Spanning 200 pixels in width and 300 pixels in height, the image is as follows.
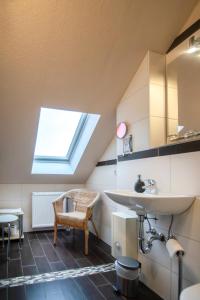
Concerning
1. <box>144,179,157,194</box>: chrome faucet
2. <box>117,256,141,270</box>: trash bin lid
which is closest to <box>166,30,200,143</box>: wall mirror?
<box>144,179,157,194</box>: chrome faucet

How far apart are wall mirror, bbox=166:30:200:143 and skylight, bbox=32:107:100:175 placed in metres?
1.30

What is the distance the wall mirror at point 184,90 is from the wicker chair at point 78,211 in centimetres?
161

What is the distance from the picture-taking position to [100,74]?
242 centimetres

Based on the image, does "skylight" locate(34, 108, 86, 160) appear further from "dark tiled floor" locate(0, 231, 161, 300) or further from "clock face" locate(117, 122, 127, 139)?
"dark tiled floor" locate(0, 231, 161, 300)

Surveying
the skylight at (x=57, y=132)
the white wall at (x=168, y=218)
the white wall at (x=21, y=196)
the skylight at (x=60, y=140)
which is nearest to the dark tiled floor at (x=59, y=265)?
the white wall at (x=168, y=218)

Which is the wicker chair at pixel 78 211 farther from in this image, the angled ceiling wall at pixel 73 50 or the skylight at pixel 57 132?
the angled ceiling wall at pixel 73 50

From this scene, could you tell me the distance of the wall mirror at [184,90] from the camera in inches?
76.2

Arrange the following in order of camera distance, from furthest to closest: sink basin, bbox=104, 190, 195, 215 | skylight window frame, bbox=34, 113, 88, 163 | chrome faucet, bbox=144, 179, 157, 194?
skylight window frame, bbox=34, 113, 88, 163, chrome faucet, bbox=144, 179, 157, 194, sink basin, bbox=104, 190, 195, 215

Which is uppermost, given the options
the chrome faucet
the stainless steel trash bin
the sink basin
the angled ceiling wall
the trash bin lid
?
the angled ceiling wall

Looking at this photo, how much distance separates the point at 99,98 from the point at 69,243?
2.08 m

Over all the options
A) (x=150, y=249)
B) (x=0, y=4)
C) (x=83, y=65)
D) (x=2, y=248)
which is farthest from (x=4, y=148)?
(x=150, y=249)

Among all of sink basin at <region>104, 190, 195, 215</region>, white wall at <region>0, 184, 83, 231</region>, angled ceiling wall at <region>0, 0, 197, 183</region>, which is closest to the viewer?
sink basin at <region>104, 190, 195, 215</region>

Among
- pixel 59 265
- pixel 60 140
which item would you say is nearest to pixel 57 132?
pixel 60 140

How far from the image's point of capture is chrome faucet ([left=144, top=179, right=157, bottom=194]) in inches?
80.9
